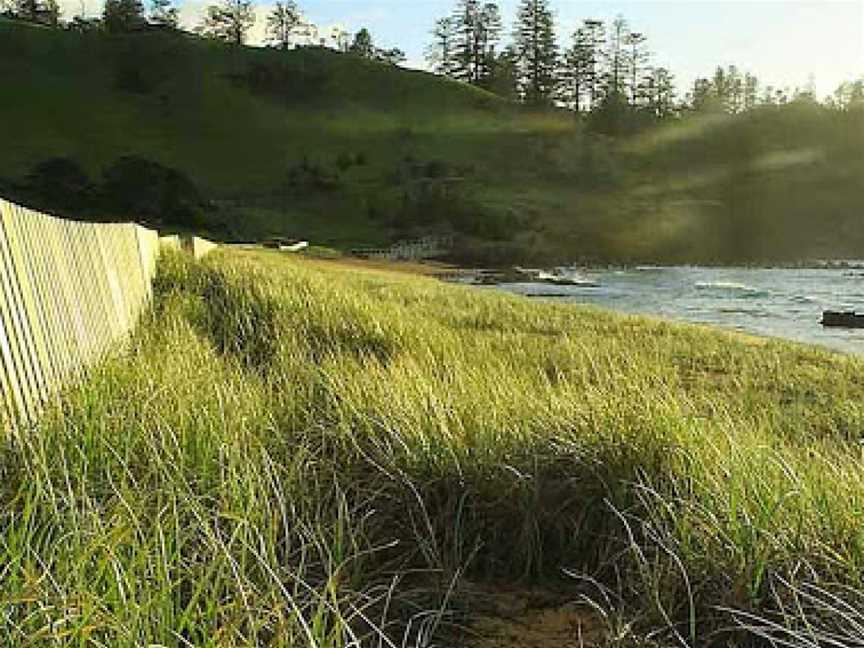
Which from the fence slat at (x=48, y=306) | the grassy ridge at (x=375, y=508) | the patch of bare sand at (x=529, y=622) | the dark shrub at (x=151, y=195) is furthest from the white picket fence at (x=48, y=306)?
the dark shrub at (x=151, y=195)

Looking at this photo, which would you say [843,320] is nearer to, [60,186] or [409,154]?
[60,186]

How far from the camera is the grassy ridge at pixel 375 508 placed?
2736 millimetres

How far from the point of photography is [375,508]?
4.27 meters

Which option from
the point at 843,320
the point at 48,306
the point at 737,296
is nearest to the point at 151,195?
the point at 737,296

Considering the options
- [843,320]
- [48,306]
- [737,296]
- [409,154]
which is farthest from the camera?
[409,154]

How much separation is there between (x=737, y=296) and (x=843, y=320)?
37.4 feet

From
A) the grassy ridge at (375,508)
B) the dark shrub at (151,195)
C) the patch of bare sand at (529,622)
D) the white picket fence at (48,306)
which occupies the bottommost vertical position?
the dark shrub at (151,195)

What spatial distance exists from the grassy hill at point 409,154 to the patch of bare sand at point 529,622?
56.5 m

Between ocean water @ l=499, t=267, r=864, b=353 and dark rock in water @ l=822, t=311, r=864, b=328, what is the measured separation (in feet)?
0.99

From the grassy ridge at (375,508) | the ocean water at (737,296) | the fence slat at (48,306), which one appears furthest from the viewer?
the ocean water at (737,296)

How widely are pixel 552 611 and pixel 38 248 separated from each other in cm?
329

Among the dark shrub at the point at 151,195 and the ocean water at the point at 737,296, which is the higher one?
the dark shrub at the point at 151,195

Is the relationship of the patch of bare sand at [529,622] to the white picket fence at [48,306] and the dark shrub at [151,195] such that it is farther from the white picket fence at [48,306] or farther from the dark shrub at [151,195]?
the dark shrub at [151,195]

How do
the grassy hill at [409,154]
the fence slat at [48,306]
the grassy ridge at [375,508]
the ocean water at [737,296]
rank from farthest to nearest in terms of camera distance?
1. the grassy hill at [409,154]
2. the ocean water at [737,296]
3. the fence slat at [48,306]
4. the grassy ridge at [375,508]
